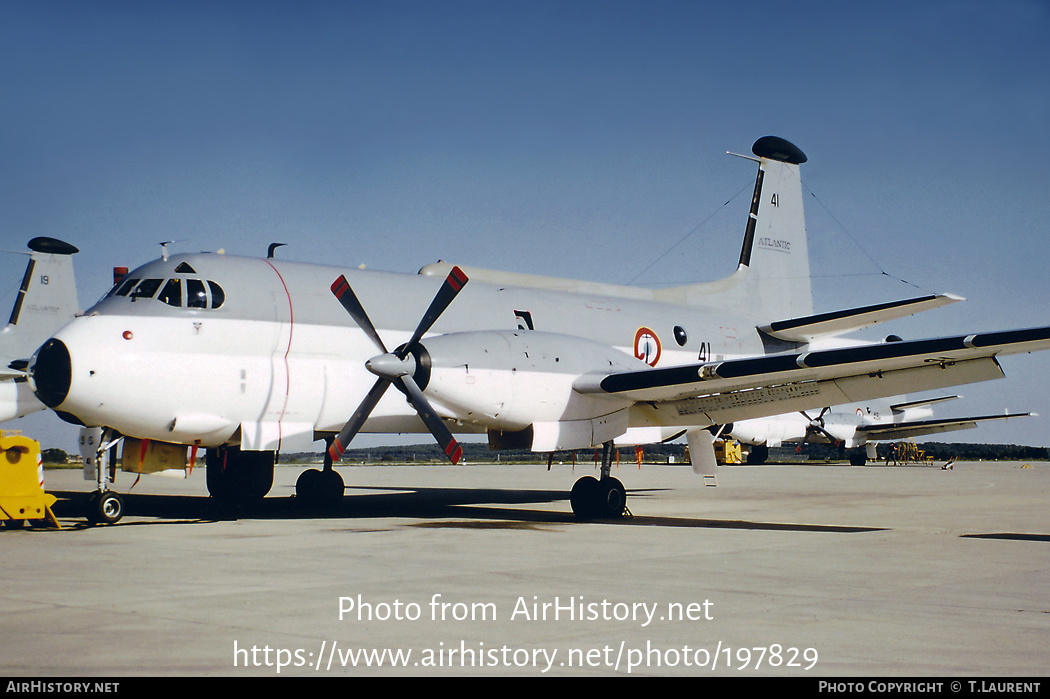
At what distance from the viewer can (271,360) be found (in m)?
15.0

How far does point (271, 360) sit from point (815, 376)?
876cm

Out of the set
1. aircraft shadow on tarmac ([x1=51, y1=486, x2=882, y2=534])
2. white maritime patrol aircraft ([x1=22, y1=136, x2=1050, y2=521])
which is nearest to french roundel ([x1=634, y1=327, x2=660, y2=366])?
white maritime patrol aircraft ([x1=22, y1=136, x2=1050, y2=521])

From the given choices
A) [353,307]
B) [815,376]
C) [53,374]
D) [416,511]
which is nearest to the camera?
[53,374]

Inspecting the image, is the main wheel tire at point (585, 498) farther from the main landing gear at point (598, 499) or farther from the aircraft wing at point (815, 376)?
the aircraft wing at point (815, 376)

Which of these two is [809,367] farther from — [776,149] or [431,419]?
[776,149]

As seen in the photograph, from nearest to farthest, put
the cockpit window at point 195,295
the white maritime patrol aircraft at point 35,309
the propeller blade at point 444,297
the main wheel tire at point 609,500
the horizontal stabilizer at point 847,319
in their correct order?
the cockpit window at point 195,295
the propeller blade at point 444,297
the main wheel tire at point 609,500
the horizontal stabilizer at point 847,319
the white maritime patrol aircraft at point 35,309

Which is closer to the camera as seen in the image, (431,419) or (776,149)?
(431,419)

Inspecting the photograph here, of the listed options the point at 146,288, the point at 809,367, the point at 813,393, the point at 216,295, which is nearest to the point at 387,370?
the point at 216,295

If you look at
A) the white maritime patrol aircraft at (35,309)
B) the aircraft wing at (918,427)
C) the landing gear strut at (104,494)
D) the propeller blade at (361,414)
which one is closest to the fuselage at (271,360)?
the propeller blade at (361,414)

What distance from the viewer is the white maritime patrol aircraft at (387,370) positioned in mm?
13844

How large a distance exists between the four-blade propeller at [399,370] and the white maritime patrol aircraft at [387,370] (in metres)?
0.03

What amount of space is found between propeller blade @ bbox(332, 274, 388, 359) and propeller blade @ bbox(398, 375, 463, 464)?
45.9 inches
